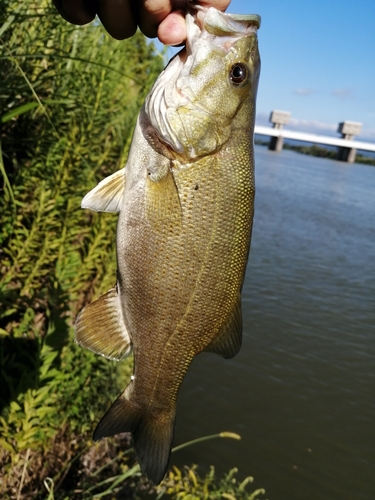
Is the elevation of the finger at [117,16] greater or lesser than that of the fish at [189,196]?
greater

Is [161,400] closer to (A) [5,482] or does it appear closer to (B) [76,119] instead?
(A) [5,482]

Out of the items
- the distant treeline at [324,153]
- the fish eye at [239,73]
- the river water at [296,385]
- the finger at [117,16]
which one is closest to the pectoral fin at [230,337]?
the fish eye at [239,73]

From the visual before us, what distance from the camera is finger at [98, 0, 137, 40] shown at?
1.78 m

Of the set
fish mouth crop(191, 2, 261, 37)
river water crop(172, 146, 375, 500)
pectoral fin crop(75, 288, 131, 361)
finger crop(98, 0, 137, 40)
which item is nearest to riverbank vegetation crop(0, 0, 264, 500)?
pectoral fin crop(75, 288, 131, 361)

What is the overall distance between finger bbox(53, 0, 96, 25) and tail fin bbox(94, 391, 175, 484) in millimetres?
1530

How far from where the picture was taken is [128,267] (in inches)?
74.7

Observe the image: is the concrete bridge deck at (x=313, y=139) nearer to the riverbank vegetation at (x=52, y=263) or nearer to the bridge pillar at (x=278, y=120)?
the bridge pillar at (x=278, y=120)

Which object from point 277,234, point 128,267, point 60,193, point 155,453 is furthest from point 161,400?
point 277,234

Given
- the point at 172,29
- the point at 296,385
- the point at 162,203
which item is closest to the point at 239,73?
the point at 172,29

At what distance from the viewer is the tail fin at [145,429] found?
77.2 inches

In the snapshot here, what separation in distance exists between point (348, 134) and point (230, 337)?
210ft

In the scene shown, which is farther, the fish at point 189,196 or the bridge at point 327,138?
the bridge at point 327,138

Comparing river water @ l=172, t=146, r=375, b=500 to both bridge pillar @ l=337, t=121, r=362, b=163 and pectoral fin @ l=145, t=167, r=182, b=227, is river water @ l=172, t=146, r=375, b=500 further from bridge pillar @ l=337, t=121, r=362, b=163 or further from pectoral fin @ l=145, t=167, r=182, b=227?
bridge pillar @ l=337, t=121, r=362, b=163

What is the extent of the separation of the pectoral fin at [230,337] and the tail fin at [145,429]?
1.19 ft
